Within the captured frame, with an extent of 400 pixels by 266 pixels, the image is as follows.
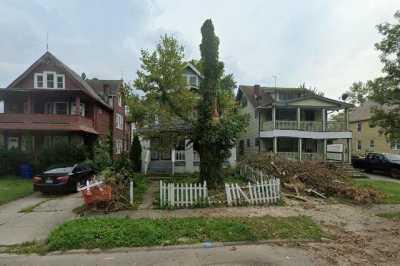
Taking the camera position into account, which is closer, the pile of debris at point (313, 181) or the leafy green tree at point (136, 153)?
the pile of debris at point (313, 181)

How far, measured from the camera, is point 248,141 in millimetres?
34406

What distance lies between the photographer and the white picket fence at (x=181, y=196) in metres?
10.5

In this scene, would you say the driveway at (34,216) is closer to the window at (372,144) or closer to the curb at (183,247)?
the curb at (183,247)

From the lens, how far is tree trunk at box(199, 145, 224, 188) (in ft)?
43.5

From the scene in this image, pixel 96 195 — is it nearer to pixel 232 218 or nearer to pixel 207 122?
pixel 232 218

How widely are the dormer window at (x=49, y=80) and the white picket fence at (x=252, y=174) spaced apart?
640 inches

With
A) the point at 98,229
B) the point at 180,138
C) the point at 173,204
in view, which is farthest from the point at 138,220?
the point at 180,138

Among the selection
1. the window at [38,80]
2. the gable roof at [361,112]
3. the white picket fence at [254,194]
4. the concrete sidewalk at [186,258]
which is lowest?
the concrete sidewalk at [186,258]

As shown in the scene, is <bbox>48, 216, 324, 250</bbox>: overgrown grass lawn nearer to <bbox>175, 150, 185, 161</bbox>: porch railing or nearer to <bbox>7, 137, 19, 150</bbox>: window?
<bbox>175, 150, 185, 161</bbox>: porch railing

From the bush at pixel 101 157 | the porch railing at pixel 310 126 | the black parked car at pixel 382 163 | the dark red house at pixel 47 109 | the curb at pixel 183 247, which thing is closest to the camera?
the curb at pixel 183 247

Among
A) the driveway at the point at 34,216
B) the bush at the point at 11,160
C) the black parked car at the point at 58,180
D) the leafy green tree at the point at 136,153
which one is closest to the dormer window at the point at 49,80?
the bush at the point at 11,160

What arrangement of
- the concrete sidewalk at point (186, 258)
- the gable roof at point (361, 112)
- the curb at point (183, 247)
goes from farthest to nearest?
the gable roof at point (361, 112), the curb at point (183, 247), the concrete sidewalk at point (186, 258)

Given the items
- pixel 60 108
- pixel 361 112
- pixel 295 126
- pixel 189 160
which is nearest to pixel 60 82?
pixel 60 108

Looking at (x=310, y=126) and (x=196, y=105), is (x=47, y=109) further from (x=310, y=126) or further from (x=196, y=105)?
(x=310, y=126)
